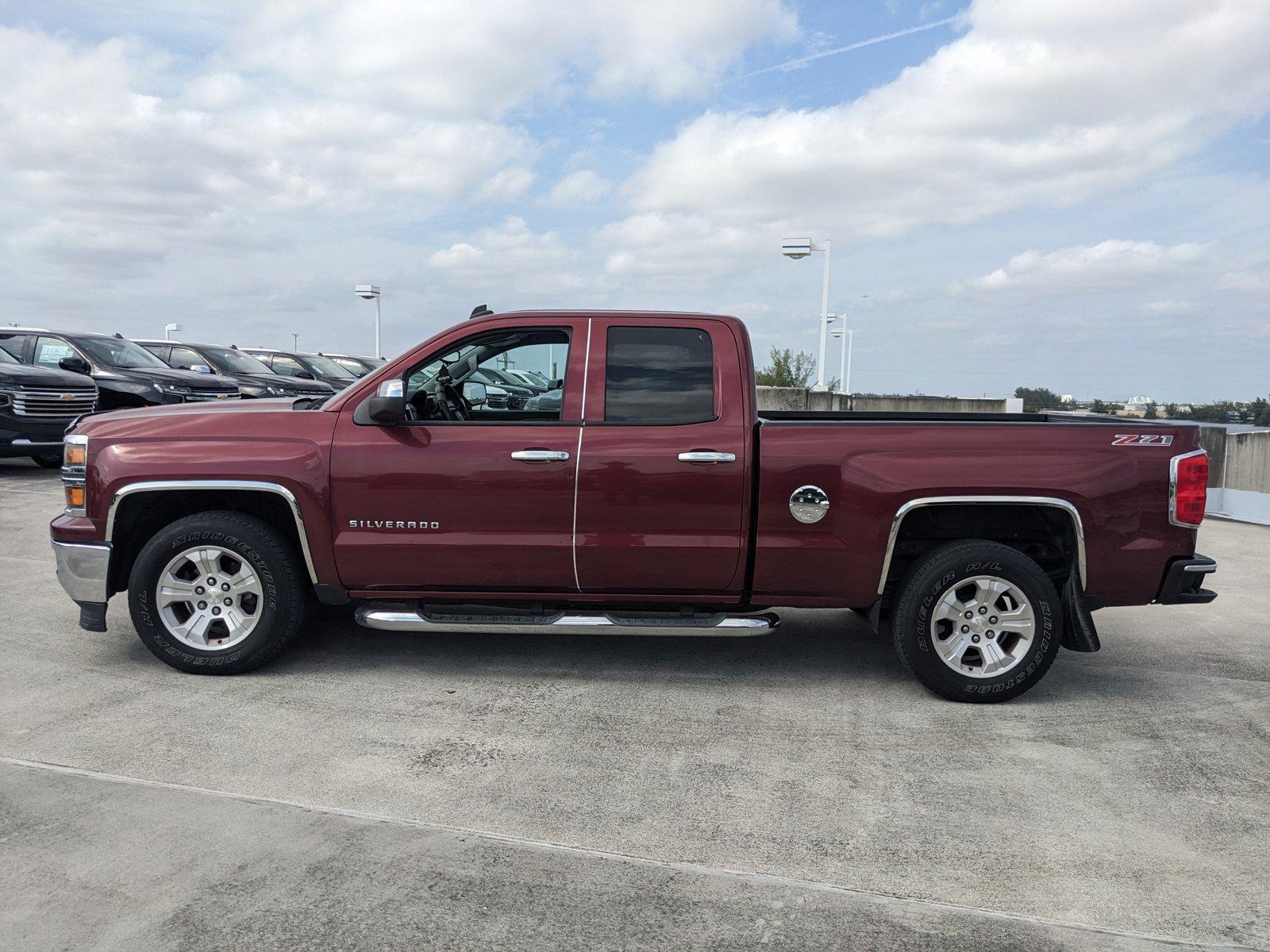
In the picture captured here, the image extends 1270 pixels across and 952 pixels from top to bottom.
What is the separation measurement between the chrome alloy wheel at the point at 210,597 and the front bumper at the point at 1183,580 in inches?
176

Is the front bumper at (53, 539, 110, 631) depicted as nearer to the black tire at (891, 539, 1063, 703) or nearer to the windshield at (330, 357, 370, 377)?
the black tire at (891, 539, 1063, 703)

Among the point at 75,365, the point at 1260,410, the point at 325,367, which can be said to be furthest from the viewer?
the point at 325,367

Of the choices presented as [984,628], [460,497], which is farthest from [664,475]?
[984,628]

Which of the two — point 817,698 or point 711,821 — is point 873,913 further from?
point 817,698

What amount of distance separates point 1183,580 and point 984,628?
978 mm

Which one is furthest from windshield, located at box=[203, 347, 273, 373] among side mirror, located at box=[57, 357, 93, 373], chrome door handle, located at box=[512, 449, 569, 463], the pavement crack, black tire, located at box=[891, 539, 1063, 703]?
black tire, located at box=[891, 539, 1063, 703]

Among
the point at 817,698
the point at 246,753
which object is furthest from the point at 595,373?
the point at 246,753

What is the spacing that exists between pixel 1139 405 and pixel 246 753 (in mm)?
6821

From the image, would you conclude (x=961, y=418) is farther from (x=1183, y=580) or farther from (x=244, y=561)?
(x=244, y=561)

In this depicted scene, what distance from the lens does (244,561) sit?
16.8ft

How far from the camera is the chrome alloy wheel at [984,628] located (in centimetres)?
491

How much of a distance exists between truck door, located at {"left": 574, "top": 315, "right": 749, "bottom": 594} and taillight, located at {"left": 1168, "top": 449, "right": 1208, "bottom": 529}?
6.67 ft

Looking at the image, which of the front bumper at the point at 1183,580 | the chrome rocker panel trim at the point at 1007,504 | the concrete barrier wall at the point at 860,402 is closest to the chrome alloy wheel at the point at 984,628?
the chrome rocker panel trim at the point at 1007,504

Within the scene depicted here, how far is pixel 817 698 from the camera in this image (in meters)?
5.03
